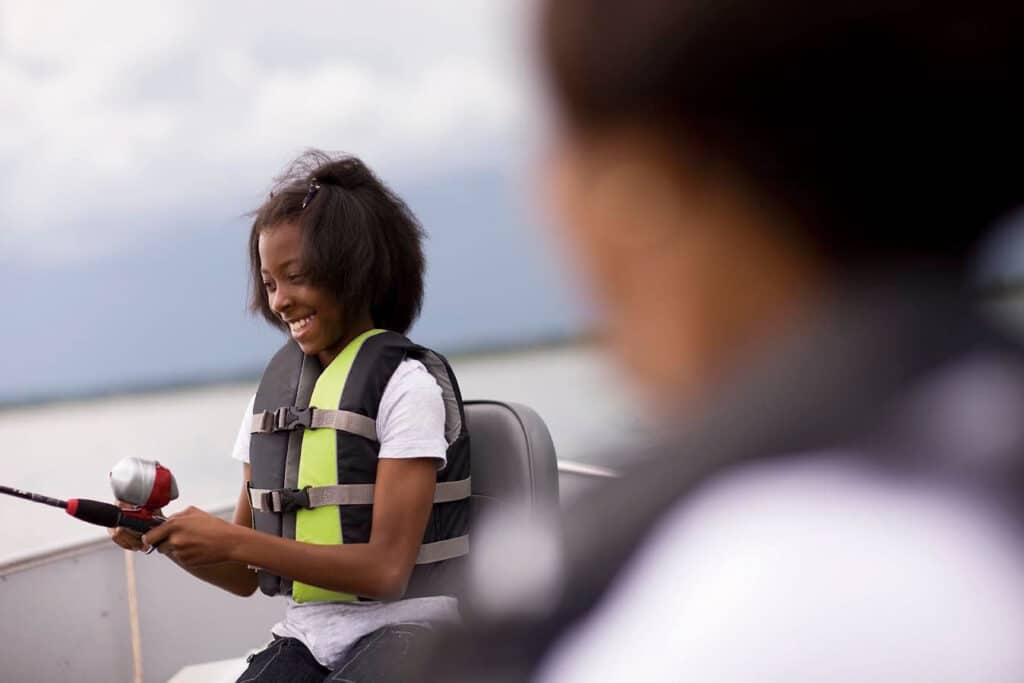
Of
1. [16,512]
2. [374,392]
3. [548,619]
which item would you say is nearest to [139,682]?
[374,392]

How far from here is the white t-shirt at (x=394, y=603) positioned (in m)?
1.61

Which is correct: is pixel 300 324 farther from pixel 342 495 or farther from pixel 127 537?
pixel 127 537

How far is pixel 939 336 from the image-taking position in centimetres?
42

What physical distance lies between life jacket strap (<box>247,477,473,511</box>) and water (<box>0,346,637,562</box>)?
0.23m

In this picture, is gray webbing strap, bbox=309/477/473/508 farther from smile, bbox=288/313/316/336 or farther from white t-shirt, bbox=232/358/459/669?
smile, bbox=288/313/316/336

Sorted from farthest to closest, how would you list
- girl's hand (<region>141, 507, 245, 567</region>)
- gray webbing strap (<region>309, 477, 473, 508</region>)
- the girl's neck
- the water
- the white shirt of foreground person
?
the water
the girl's neck
gray webbing strap (<region>309, 477, 473, 508</region>)
girl's hand (<region>141, 507, 245, 567</region>)
the white shirt of foreground person

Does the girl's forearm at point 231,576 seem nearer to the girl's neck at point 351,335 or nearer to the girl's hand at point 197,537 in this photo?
the girl's hand at point 197,537

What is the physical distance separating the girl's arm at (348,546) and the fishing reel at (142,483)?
0.27 feet

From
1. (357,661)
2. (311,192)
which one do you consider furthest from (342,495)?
(311,192)

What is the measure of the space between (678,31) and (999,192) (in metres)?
0.14

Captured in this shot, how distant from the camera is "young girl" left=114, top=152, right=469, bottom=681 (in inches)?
61.6

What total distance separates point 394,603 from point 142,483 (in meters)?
0.42

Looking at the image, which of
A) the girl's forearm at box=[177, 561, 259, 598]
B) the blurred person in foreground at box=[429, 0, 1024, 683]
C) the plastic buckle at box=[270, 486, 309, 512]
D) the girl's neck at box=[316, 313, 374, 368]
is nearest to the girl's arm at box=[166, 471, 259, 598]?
the girl's forearm at box=[177, 561, 259, 598]

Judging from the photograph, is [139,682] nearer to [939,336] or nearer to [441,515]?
[441,515]
